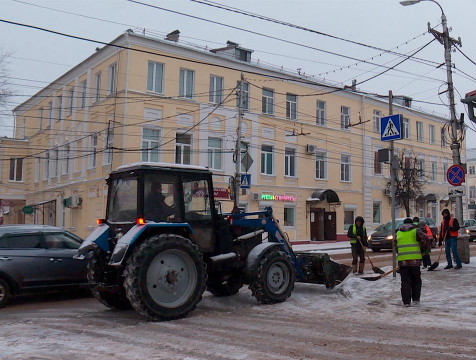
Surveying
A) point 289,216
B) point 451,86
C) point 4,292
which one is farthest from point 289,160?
point 4,292

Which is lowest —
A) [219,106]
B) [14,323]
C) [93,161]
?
[14,323]

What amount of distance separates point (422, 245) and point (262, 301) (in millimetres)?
3201

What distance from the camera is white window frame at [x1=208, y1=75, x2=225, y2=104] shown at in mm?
28073

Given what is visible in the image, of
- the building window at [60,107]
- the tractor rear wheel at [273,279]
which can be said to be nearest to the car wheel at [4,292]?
the tractor rear wheel at [273,279]

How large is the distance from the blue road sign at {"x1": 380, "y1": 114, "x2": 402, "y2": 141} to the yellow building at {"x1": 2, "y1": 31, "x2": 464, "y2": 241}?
35.9 ft

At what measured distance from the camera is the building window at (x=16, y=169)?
1538 inches

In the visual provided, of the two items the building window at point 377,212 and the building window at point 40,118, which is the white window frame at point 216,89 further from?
the building window at point 377,212

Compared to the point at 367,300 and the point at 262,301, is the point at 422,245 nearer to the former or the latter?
the point at 367,300

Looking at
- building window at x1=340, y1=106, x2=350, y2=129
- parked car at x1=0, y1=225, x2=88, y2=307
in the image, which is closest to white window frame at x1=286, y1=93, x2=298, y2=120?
building window at x1=340, y1=106, x2=350, y2=129

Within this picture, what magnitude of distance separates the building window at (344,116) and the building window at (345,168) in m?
2.24

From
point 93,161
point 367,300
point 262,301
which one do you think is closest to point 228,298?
point 262,301

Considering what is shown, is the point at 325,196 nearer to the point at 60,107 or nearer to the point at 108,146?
the point at 108,146

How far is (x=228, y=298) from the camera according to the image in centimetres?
985

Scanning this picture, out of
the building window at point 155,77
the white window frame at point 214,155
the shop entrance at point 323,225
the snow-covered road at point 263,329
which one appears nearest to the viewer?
the snow-covered road at point 263,329
